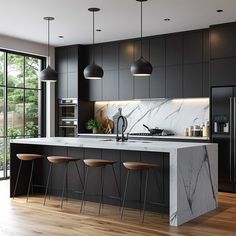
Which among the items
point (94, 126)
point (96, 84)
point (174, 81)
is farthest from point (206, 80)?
point (94, 126)

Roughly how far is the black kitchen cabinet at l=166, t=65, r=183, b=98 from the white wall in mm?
2817

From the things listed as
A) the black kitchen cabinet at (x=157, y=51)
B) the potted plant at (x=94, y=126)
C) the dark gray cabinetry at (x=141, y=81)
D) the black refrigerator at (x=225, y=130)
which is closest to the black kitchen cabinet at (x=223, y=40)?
the black refrigerator at (x=225, y=130)

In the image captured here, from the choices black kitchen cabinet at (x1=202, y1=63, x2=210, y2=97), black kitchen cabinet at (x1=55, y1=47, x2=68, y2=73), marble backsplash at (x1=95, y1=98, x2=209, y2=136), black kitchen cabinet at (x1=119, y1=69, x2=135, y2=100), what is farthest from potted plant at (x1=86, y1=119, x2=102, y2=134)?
black kitchen cabinet at (x1=202, y1=63, x2=210, y2=97)

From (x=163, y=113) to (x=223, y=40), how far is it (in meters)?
2.04

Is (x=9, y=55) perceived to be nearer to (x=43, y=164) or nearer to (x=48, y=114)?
(x=48, y=114)

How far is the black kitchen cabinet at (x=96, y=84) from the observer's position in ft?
28.0

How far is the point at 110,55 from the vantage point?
8344 mm

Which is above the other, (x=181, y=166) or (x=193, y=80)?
(x=193, y=80)

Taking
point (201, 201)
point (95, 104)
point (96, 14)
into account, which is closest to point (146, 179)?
point (201, 201)

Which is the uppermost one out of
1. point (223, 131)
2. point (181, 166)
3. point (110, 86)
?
point (110, 86)

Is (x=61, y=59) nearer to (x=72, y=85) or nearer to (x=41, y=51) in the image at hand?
(x=41, y=51)

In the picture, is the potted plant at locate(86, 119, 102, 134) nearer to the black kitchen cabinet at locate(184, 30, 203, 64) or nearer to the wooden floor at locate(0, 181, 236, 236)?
the black kitchen cabinet at locate(184, 30, 203, 64)

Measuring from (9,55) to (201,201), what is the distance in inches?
201

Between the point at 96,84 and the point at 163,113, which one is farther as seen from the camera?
the point at 96,84
